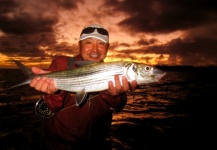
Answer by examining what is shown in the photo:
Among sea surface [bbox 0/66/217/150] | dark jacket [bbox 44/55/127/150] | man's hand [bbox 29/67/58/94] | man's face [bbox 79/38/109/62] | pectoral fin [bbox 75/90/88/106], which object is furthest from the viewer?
sea surface [bbox 0/66/217/150]

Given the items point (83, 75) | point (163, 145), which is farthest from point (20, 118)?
point (83, 75)

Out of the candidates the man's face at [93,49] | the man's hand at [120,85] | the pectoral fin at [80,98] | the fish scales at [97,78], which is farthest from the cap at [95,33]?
the pectoral fin at [80,98]

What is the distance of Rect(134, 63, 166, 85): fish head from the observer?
4.10m

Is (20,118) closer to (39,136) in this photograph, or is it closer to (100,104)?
(39,136)

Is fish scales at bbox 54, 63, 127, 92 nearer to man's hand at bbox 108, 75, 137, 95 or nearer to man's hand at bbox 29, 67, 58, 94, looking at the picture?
man's hand at bbox 108, 75, 137, 95

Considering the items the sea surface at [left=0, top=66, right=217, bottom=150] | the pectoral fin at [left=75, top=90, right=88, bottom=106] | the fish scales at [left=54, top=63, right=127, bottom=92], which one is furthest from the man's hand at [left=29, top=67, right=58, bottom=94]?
the sea surface at [left=0, top=66, right=217, bottom=150]

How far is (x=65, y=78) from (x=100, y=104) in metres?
1.16

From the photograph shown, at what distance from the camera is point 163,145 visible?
9758 mm

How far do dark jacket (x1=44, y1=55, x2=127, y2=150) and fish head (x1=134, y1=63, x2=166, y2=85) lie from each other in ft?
3.29

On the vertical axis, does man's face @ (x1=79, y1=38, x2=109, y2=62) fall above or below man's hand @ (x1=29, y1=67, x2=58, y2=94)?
above

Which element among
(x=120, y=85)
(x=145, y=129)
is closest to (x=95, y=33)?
(x=120, y=85)

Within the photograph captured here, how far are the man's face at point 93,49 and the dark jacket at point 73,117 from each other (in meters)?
0.54

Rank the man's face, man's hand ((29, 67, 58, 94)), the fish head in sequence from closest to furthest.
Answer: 1. the fish head
2. man's hand ((29, 67, 58, 94))
3. the man's face

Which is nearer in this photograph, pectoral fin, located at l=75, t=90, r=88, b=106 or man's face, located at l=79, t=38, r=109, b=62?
pectoral fin, located at l=75, t=90, r=88, b=106
